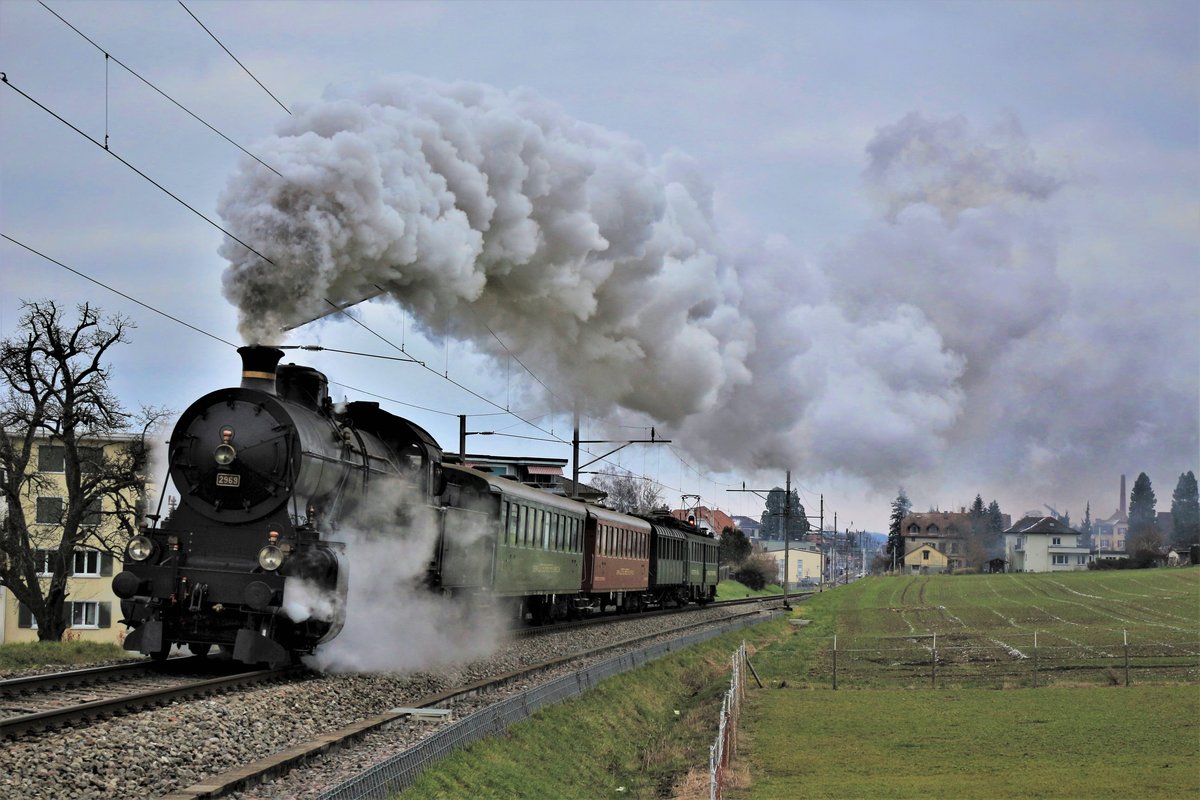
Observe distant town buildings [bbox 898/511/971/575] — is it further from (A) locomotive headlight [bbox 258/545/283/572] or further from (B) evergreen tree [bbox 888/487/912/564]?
(A) locomotive headlight [bbox 258/545/283/572]

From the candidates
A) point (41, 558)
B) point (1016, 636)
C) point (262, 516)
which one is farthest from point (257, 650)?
point (1016, 636)

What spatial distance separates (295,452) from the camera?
1377 centimetres

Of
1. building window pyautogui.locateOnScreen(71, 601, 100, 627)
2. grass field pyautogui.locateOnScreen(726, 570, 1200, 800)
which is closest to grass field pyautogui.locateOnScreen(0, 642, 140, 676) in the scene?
grass field pyautogui.locateOnScreen(726, 570, 1200, 800)

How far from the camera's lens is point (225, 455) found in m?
13.9

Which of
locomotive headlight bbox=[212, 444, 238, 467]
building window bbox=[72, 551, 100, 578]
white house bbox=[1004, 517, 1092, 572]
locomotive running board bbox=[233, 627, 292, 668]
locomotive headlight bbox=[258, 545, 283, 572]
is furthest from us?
white house bbox=[1004, 517, 1092, 572]

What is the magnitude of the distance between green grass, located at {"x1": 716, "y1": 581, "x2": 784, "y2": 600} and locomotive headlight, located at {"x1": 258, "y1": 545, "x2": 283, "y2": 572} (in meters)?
66.3

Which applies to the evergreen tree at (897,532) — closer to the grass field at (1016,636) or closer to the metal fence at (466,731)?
the grass field at (1016,636)

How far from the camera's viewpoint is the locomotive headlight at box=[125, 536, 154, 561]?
13.6 m

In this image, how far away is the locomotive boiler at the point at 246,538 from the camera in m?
13.5

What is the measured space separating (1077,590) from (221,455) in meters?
66.4

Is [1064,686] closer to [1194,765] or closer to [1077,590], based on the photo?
[1194,765]

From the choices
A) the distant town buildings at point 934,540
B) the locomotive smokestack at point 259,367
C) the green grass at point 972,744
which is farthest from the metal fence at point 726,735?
the distant town buildings at point 934,540

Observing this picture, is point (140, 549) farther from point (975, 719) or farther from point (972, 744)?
point (975, 719)

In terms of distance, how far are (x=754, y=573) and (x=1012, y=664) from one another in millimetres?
71421
